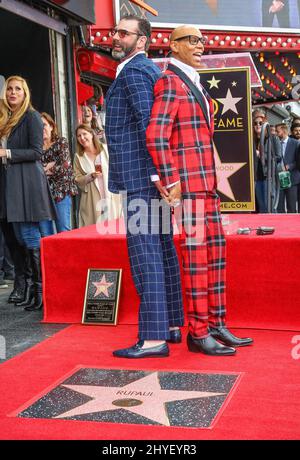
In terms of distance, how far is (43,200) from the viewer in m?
5.03

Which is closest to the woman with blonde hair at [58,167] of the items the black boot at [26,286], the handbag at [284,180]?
the black boot at [26,286]

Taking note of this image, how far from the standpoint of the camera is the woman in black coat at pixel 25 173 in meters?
4.96

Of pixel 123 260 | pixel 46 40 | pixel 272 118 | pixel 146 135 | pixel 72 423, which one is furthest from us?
pixel 272 118

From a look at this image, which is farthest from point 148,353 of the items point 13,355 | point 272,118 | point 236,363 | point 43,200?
point 272,118

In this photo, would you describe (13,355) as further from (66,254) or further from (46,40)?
(46,40)

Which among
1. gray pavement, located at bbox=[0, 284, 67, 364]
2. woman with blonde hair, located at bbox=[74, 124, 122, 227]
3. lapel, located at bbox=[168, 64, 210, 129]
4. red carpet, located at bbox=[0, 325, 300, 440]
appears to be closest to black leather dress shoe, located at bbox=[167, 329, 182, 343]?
red carpet, located at bbox=[0, 325, 300, 440]

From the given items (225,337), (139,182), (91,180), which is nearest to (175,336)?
(225,337)

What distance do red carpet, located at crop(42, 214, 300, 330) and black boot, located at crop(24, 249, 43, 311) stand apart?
377mm

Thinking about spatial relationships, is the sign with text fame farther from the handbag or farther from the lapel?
the handbag

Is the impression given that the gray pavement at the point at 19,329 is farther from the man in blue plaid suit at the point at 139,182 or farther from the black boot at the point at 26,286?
the man in blue plaid suit at the point at 139,182

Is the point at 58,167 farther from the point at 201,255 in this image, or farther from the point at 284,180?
the point at 284,180

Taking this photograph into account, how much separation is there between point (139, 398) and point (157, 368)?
475mm

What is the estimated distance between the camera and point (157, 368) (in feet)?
11.2

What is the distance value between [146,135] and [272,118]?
69.4 feet
